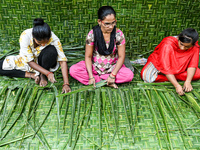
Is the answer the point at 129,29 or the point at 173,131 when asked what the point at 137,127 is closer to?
the point at 173,131

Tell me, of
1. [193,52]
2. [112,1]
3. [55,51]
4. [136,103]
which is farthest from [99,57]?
[193,52]

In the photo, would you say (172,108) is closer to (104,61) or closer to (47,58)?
(104,61)

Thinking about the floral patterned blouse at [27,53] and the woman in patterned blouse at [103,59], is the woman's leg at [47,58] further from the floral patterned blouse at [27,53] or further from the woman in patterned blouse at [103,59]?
the woman in patterned blouse at [103,59]

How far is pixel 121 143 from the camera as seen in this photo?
4.97ft

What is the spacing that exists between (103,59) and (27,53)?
754mm

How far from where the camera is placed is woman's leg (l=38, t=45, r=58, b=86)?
189 cm

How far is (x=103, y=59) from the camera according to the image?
6.60ft

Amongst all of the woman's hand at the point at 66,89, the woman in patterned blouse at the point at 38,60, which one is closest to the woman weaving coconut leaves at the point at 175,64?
the woman's hand at the point at 66,89

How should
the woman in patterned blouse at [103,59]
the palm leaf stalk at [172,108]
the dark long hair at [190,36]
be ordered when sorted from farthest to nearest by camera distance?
the woman in patterned blouse at [103,59] → the dark long hair at [190,36] → the palm leaf stalk at [172,108]

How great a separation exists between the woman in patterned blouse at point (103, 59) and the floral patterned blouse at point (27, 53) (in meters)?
0.25

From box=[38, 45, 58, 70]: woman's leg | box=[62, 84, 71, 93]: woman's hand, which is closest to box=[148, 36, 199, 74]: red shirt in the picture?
box=[62, 84, 71, 93]: woman's hand

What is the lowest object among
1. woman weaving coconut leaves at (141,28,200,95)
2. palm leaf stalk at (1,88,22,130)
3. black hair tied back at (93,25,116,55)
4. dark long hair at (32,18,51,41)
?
palm leaf stalk at (1,88,22,130)

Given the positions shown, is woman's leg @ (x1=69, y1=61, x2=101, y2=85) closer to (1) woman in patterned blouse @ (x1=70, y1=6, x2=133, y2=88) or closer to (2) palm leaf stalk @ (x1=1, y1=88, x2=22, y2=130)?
(1) woman in patterned blouse @ (x1=70, y1=6, x2=133, y2=88)

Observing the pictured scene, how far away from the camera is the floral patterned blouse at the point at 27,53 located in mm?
1771
